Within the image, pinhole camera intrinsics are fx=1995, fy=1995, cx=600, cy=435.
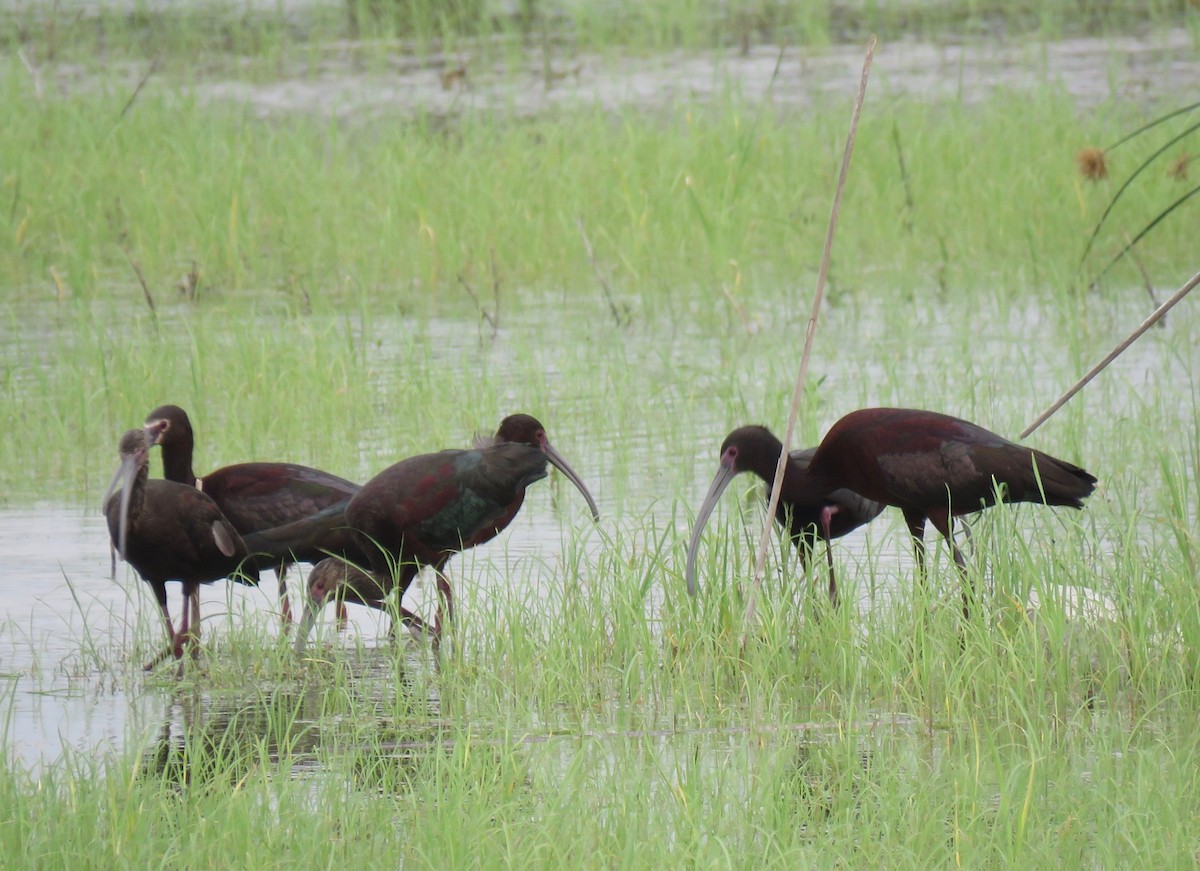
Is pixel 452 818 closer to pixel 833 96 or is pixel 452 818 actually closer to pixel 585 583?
pixel 585 583

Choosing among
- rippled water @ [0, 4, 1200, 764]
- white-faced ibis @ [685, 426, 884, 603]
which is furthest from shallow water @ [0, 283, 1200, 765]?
white-faced ibis @ [685, 426, 884, 603]

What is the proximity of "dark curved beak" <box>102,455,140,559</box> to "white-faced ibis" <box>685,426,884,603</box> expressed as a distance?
164 centimetres

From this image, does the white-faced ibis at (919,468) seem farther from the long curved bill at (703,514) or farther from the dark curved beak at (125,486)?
the dark curved beak at (125,486)

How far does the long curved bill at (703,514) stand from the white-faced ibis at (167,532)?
140 centimetres

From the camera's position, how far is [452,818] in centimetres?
401

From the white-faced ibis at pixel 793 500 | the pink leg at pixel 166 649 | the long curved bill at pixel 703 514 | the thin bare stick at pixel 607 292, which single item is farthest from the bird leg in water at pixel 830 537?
the thin bare stick at pixel 607 292

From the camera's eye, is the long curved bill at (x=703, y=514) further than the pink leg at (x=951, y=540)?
Yes

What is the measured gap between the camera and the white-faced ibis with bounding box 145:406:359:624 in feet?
21.1

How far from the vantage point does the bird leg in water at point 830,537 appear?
5.79 meters

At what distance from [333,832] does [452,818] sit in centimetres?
30

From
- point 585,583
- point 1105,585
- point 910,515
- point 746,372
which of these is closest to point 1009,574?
point 1105,585

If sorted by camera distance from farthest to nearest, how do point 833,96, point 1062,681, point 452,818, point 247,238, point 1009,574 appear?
point 833,96, point 247,238, point 1009,574, point 1062,681, point 452,818

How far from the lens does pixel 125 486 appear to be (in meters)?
5.82

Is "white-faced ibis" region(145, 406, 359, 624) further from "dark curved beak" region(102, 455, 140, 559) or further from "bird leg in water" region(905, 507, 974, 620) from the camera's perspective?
"bird leg in water" region(905, 507, 974, 620)
